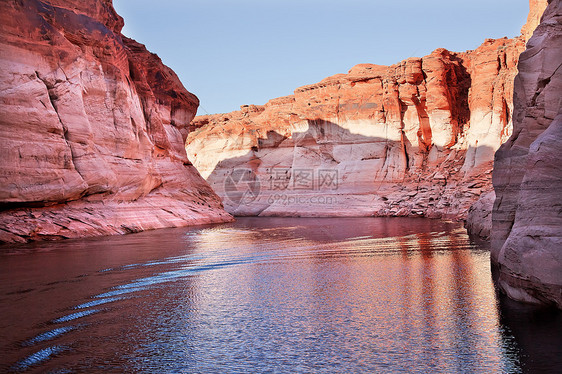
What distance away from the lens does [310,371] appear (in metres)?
3.72

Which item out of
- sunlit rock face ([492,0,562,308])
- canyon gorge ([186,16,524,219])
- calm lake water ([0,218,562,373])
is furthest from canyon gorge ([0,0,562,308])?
calm lake water ([0,218,562,373])

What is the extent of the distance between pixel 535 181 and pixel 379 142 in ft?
116

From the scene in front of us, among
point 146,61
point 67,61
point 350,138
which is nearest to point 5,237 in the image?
point 67,61

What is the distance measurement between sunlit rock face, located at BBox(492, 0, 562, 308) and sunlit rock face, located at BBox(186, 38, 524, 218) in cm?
2150

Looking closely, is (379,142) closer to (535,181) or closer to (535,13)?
(535,13)

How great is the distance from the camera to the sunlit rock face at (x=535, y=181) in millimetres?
5176

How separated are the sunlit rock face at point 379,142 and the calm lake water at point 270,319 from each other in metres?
22.5

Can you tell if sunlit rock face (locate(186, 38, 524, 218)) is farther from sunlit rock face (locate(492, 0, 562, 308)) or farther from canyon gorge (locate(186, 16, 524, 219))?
sunlit rock face (locate(492, 0, 562, 308))

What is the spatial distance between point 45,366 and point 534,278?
5.38m

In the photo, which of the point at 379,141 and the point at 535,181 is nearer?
the point at 535,181

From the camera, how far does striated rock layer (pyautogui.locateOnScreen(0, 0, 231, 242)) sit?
1492cm

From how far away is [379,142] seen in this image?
132 feet

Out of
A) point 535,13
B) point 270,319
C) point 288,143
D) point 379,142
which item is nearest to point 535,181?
point 270,319

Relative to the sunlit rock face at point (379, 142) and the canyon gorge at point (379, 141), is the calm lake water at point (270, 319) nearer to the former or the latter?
the canyon gorge at point (379, 141)
